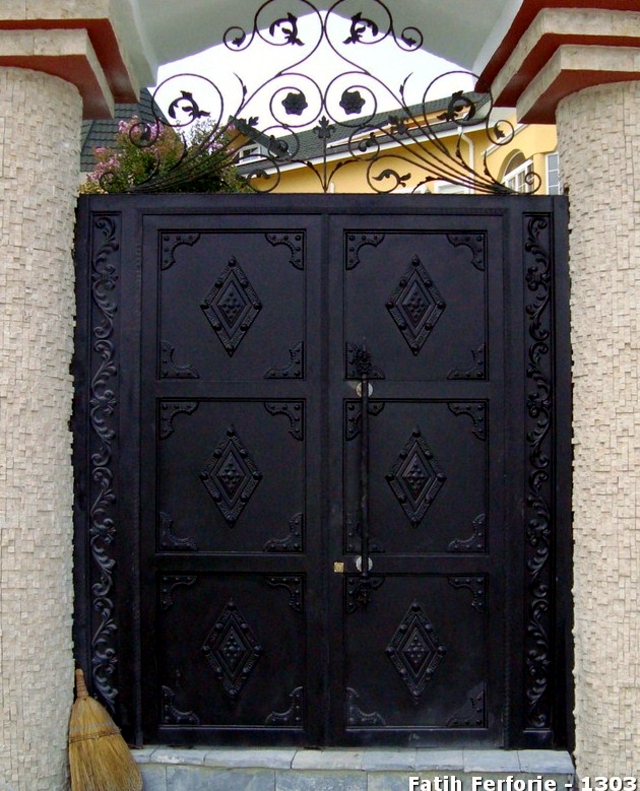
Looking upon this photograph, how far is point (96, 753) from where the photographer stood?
10.7ft

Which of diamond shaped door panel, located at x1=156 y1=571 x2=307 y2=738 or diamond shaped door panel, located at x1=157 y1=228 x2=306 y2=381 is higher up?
diamond shaped door panel, located at x1=157 y1=228 x2=306 y2=381

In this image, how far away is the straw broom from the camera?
3.23 m

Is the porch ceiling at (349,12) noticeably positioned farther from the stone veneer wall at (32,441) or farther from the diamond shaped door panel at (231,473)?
the diamond shaped door panel at (231,473)

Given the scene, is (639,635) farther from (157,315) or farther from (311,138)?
(311,138)

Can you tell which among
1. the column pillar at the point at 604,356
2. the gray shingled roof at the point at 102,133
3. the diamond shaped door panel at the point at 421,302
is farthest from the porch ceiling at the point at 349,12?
the gray shingled roof at the point at 102,133

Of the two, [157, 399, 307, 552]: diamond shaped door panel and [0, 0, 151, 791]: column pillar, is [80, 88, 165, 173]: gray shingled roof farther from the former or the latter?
[157, 399, 307, 552]: diamond shaped door panel

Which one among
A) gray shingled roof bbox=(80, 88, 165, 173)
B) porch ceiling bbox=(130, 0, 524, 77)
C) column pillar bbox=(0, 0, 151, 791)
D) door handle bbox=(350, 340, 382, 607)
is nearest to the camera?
column pillar bbox=(0, 0, 151, 791)

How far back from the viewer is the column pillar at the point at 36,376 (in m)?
3.20

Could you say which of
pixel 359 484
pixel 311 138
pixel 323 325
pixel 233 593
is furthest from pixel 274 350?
pixel 311 138

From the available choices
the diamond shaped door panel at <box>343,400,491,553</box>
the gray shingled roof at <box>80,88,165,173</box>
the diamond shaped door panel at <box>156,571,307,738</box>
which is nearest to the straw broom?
the diamond shaped door panel at <box>156,571,307,738</box>

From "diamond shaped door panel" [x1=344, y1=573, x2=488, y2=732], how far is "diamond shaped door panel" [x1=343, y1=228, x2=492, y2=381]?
0.90 metres

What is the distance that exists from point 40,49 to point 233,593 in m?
2.29

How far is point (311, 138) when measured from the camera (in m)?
13.7

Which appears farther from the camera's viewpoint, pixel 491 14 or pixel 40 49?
pixel 491 14
